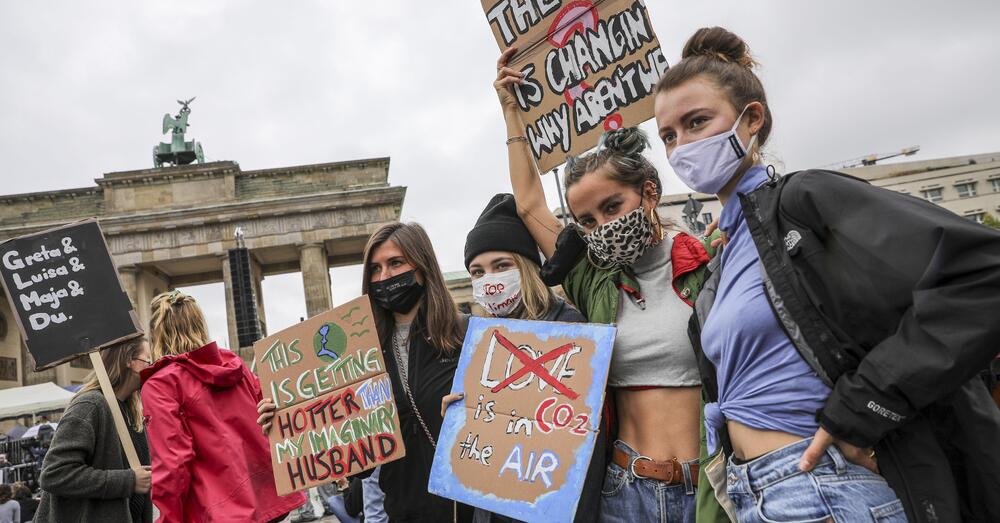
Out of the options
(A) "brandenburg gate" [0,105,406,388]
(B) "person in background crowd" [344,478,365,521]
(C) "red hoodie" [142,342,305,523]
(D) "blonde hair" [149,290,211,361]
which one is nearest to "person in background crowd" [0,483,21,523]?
(D) "blonde hair" [149,290,211,361]

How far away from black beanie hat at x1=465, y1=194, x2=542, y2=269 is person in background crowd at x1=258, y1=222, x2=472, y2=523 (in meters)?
0.33

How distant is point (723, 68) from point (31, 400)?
23.7m

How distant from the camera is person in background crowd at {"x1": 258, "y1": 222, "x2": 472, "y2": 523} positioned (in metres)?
2.70

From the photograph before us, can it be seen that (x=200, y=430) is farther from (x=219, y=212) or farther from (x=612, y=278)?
(x=219, y=212)

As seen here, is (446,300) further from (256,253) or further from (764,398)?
(256,253)

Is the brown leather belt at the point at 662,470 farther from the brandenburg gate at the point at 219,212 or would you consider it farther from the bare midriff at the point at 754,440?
the brandenburg gate at the point at 219,212

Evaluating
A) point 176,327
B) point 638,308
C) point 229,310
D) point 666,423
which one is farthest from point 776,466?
point 229,310

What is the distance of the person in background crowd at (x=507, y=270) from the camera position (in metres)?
2.63

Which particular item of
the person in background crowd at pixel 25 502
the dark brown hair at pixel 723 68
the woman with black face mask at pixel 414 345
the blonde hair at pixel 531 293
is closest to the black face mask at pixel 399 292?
the woman with black face mask at pixel 414 345

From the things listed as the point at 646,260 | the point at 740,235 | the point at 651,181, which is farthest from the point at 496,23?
the point at 740,235

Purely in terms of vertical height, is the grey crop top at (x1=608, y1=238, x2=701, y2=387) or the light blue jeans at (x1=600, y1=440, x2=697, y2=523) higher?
the grey crop top at (x1=608, y1=238, x2=701, y2=387)

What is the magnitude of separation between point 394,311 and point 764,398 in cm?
195

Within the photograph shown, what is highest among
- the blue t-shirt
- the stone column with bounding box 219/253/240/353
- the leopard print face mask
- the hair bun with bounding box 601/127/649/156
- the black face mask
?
the stone column with bounding box 219/253/240/353

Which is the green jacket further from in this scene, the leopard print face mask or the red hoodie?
the red hoodie
